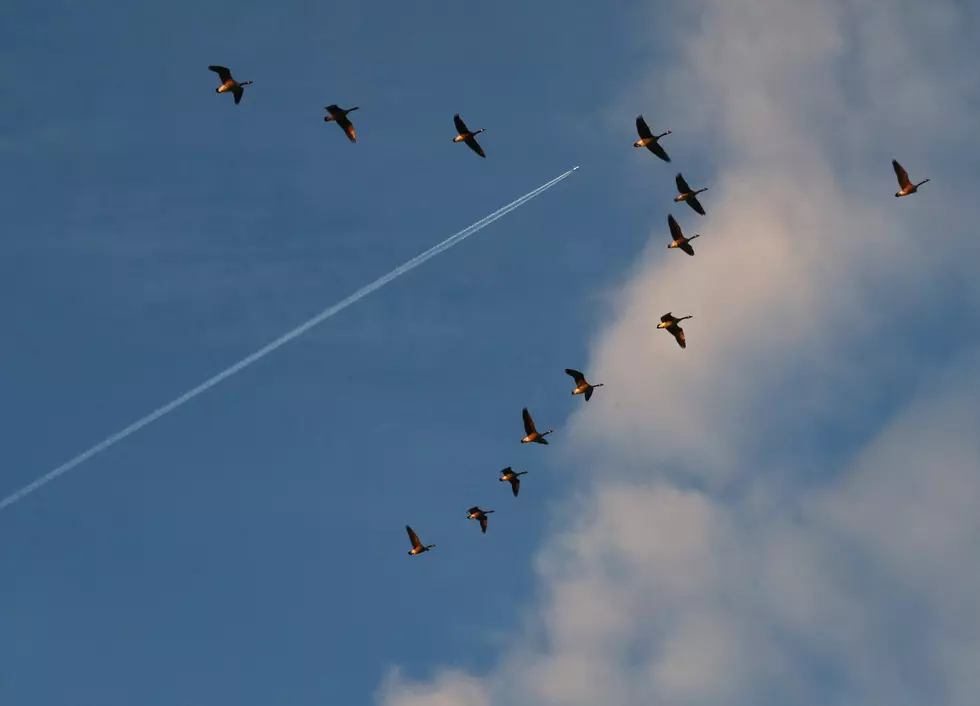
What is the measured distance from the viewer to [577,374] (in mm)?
192625

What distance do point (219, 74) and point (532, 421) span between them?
52.6m

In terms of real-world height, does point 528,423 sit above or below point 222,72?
below

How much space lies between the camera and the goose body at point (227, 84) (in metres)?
189

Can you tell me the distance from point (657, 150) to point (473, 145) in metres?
21.8

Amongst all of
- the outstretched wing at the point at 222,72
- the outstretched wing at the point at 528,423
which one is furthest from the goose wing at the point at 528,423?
the outstretched wing at the point at 222,72

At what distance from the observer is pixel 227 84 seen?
620 ft

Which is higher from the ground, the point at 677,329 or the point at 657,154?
the point at 657,154

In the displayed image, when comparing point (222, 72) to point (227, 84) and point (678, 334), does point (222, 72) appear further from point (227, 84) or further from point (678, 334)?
point (678, 334)

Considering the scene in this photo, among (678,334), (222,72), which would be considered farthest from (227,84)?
(678,334)

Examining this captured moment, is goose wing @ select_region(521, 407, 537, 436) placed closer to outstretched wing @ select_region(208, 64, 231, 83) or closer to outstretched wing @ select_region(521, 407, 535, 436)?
outstretched wing @ select_region(521, 407, 535, 436)

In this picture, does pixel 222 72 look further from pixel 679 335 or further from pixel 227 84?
pixel 679 335

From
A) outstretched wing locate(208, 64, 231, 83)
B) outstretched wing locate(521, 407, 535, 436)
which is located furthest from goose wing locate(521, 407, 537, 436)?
outstretched wing locate(208, 64, 231, 83)

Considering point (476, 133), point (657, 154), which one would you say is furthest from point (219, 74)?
point (657, 154)

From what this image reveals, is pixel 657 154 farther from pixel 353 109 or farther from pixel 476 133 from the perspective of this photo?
pixel 353 109
